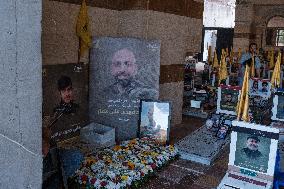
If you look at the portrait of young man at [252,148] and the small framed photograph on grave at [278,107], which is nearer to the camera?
the portrait of young man at [252,148]

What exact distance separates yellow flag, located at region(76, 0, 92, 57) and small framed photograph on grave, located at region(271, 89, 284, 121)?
569cm

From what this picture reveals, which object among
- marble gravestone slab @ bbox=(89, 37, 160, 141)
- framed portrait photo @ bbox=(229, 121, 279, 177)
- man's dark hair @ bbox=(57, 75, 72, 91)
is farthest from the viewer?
marble gravestone slab @ bbox=(89, 37, 160, 141)

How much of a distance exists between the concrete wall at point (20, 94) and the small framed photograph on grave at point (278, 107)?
6.61 meters

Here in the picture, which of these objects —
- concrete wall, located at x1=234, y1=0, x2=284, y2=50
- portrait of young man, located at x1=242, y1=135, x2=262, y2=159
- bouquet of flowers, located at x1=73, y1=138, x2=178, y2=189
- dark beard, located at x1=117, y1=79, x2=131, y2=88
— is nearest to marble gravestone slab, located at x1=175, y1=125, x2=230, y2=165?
bouquet of flowers, located at x1=73, y1=138, x2=178, y2=189

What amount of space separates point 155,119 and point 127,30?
330 cm

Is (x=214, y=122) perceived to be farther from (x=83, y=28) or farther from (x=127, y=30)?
(x=83, y=28)

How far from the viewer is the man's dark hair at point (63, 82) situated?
9773 mm

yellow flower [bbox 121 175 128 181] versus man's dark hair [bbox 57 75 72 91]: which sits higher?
man's dark hair [bbox 57 75 72 91]

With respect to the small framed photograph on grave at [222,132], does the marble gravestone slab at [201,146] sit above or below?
below

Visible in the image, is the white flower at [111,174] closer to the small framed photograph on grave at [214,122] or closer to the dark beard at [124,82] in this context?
the dark beard at [124,82]

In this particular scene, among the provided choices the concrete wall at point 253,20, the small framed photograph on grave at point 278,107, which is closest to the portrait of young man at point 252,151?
the small framed photograph on grave at point 278,107

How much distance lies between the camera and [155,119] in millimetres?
10766

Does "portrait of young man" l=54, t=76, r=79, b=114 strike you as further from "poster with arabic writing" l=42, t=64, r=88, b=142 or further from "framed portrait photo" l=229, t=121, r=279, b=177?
"framed portrait photo" l=229, t=121, r=279, b=177

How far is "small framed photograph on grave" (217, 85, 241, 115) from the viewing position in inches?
421
